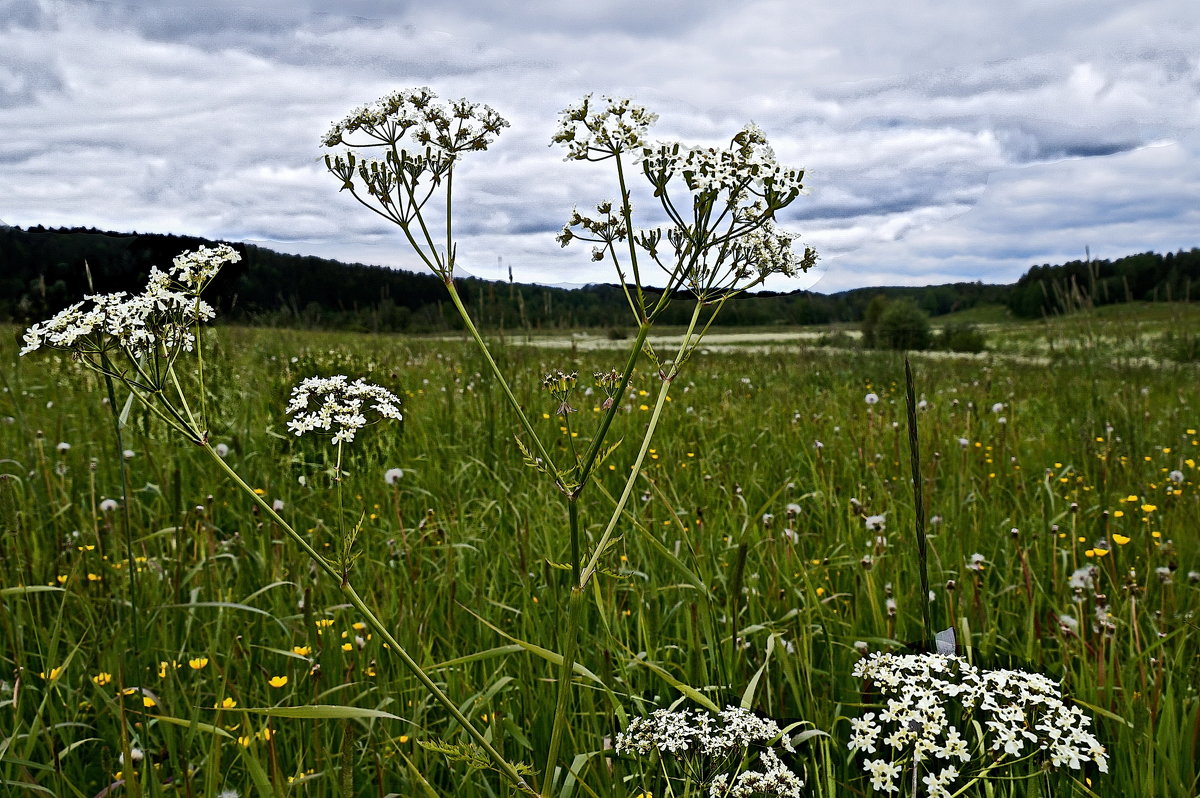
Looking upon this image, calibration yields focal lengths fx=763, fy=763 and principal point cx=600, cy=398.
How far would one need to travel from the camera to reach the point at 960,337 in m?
34.3

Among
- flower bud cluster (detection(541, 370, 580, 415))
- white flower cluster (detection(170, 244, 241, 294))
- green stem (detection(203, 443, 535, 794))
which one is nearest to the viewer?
green stem (detection(203, 443, 535, 794))

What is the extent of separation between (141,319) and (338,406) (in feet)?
1.31

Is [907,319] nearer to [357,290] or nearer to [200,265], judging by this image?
[357,290]

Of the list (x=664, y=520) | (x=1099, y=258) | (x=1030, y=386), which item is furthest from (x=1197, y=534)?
(x=1030, y=386)

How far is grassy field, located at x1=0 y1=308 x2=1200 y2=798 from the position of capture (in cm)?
206

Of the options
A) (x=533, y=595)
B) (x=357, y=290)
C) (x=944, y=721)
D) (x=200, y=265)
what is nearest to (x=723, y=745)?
(x=944, y=721)

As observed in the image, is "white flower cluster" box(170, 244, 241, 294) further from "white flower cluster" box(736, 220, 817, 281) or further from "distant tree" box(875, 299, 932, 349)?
"distant tree" box(875, 299, 932, 349)

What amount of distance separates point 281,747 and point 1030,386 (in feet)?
33.6

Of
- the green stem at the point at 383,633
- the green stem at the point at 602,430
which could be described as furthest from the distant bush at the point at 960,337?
the green stem at the point at 383,633

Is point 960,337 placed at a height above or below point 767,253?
below

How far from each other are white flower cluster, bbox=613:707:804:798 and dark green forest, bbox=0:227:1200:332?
166 inches

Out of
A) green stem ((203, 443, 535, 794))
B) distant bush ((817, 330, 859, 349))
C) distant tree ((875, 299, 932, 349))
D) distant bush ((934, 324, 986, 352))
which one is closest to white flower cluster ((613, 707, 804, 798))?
green stem ((203, 443, 535, 794))

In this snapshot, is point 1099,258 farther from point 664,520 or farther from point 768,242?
point 768,242

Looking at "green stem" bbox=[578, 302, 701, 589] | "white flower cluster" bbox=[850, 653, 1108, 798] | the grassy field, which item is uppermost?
"green stem" bbox=[578, 302, 701, 589]
